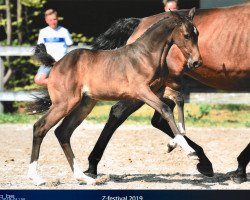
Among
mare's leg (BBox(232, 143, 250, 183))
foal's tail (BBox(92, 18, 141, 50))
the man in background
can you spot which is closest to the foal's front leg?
mare's leg (BBox(232, 143, 250, 183))

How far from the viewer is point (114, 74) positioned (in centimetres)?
726

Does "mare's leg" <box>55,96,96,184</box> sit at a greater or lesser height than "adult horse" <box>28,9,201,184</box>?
lesser

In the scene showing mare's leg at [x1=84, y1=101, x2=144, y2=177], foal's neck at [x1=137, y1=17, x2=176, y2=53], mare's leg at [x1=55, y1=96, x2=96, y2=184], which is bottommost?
mare's leg at [x1=84, y1=101, x2=144, y2=177]

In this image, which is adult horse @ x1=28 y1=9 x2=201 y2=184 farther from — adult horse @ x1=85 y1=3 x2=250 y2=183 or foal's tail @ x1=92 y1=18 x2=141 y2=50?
foal's tail @ x1=92 y1=18 x2=141 y2=50

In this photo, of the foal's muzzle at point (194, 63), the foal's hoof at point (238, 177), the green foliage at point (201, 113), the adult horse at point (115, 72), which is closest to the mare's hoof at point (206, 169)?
the foal's hoof at point (238, 177)

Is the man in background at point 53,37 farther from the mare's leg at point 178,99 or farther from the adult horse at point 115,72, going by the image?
the adult horse at point 115,72

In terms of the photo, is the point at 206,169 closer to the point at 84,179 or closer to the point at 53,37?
the point at 84,179

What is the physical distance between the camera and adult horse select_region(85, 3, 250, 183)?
316 inches

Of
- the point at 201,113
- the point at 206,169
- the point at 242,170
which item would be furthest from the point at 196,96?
→ the point at 242,170

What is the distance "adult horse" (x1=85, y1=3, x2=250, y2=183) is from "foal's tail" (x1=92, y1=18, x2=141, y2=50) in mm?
753

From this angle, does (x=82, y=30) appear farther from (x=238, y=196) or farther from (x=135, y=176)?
(x=238, y=196)

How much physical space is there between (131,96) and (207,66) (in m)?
1.30

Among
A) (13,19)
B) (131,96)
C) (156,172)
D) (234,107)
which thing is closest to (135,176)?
(156,172)

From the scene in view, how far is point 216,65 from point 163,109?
140 cm
